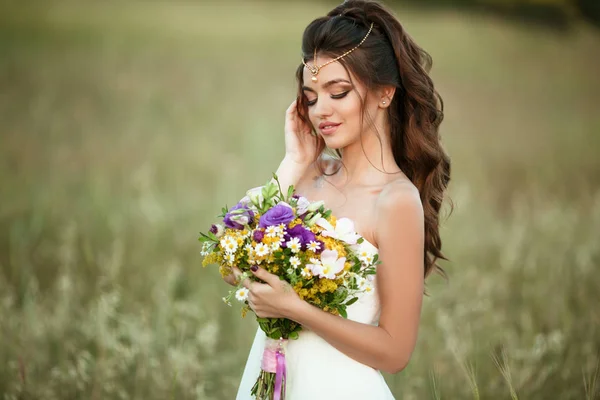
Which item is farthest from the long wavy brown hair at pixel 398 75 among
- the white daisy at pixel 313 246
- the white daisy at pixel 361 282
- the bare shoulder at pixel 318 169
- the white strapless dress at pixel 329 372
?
the white daisy at pixel 313 246

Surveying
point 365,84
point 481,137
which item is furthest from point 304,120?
point 481,137

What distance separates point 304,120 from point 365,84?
0.56m

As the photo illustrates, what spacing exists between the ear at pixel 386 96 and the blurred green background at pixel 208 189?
130cm

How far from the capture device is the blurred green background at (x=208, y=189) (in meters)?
5.08

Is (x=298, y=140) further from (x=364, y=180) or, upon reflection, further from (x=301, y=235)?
(x=301, y=235)

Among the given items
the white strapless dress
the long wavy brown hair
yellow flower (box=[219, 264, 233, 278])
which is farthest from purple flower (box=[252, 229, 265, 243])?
the long wavy brown hair

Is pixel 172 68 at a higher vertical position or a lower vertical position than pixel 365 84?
lower

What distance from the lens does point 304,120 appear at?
3.91m

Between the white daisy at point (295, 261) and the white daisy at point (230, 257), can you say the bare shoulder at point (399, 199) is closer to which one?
the white daisy at point (295, 261)

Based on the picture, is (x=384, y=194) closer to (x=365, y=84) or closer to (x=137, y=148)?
(x=365, y=84)

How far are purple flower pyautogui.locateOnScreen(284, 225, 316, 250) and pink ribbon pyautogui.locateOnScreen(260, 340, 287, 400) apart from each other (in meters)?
0.53

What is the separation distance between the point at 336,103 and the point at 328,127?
0.38 ft

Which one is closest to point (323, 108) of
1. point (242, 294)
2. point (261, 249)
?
point (261, 249)

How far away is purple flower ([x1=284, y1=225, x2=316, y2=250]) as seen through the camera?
2.89m
